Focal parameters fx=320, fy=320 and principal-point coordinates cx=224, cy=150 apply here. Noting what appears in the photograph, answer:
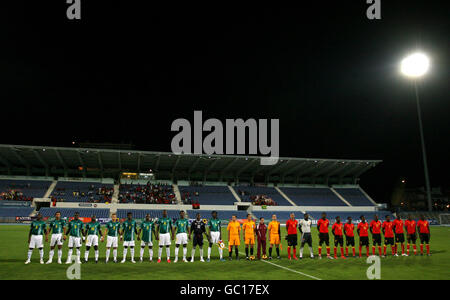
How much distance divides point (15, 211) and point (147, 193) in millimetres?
18005

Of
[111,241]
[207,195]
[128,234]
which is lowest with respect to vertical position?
[111,241]

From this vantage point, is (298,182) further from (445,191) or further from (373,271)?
(373,271)

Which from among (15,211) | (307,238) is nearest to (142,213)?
(15,211)

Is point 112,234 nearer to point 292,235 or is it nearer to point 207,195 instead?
point 292,235

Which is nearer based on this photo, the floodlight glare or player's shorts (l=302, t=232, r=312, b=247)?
player's shorts (l=302, t=232, r=312, b=247)

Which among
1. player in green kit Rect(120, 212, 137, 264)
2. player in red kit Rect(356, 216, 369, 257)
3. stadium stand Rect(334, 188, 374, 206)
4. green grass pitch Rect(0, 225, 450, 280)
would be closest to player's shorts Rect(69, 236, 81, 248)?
green grass pitch Rect(0, 225, 450, 280)

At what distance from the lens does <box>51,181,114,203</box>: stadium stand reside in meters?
48.0

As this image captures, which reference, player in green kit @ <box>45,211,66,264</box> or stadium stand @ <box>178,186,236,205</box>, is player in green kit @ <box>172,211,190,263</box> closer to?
player in green kit @ <box>45,211,66,264</box>

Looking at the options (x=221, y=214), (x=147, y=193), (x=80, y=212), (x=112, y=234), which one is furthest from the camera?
(x=147, y=193)

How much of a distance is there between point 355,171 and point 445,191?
3336 cm

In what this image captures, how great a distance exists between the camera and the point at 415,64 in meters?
29.6

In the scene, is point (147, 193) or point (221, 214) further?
point (147, 193)

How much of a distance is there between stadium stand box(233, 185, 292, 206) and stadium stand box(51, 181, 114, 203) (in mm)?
21902

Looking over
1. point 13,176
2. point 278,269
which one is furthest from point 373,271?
point 13,176
